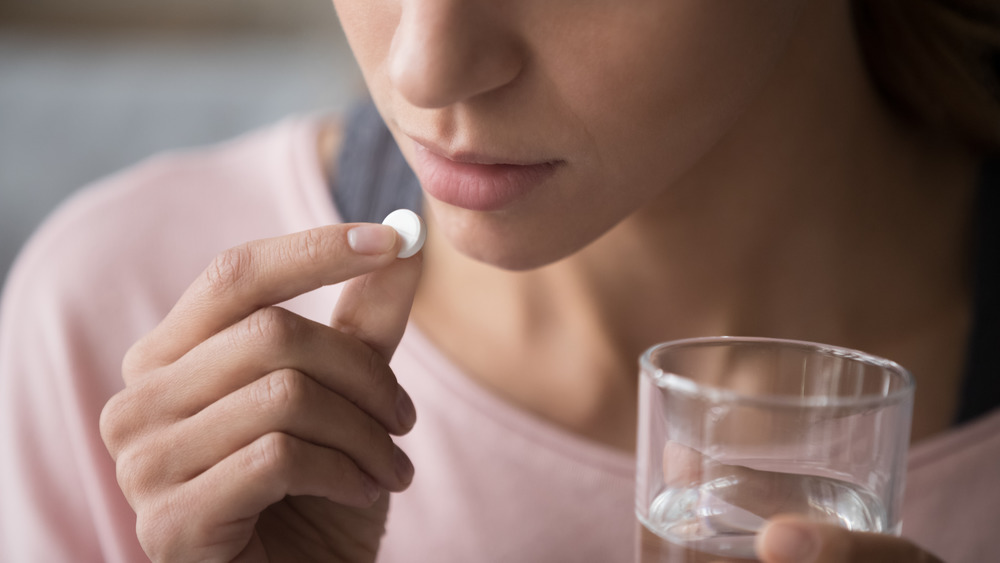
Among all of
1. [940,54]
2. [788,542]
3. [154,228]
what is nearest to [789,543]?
[788,542]

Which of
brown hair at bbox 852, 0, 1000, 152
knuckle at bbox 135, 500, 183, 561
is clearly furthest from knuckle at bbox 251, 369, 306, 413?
brown hair at bbox 852, 0, 1000, 152

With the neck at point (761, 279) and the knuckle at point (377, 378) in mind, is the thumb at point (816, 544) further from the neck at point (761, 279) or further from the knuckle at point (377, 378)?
the neck at point (761, 279)

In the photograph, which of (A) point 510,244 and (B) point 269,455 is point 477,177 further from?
(B) point 269,455

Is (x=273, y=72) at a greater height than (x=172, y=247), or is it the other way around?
(x=273, y=72)

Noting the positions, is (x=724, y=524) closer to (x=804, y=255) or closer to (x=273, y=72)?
(x=804, y=255)

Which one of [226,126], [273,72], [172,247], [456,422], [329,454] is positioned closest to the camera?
[329,454]

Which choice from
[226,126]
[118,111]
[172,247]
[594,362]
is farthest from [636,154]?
[118,111]
